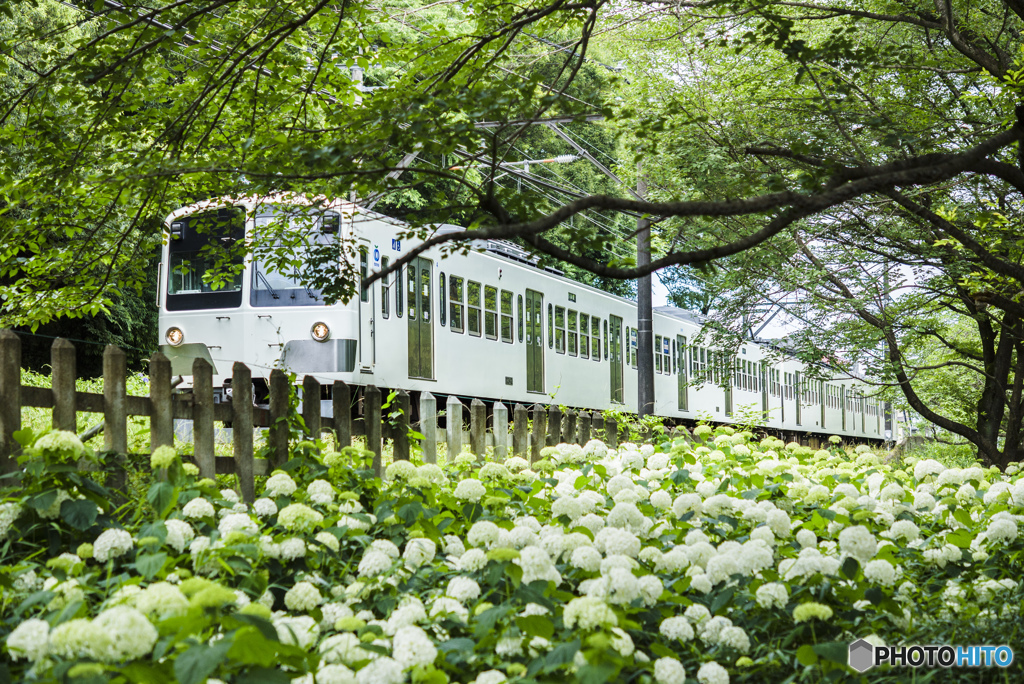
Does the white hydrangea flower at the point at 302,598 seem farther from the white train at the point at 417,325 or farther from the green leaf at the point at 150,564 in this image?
the white train at the point at 417,325

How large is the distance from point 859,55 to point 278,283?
7.43m

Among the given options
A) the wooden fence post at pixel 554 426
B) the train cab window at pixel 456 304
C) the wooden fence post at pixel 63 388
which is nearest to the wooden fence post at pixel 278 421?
the wooden fence post at pixel 63 388

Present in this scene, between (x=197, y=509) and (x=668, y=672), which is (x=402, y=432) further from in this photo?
(x=668, y=672)

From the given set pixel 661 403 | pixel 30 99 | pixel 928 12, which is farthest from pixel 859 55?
pixel 661 403

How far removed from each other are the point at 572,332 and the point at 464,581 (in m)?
13.4

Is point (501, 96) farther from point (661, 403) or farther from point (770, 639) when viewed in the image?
point (661, 403)

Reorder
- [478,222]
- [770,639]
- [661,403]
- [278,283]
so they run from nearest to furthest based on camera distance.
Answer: [770,639], [478,222], [278,283], [661,403]

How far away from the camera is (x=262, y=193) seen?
4438mm

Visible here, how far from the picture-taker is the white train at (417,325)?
10.5 meters

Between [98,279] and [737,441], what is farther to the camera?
[737,441]

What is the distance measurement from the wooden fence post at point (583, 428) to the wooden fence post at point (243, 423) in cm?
503

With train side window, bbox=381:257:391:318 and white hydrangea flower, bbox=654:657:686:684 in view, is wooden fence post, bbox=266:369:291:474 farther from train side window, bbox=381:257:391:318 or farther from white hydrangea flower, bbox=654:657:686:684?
train side window, bbox=381:257:391:318

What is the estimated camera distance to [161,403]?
454cm

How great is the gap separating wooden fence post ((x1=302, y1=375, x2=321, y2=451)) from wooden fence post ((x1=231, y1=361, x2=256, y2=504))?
0.43 meters
